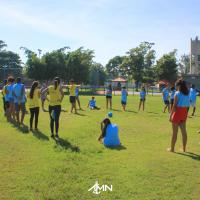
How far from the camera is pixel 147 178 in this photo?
269 inches

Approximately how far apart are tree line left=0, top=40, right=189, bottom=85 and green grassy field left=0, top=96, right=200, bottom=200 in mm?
43658

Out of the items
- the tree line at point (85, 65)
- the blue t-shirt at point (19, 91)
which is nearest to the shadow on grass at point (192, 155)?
the blue t-shirt at point (19, 91)

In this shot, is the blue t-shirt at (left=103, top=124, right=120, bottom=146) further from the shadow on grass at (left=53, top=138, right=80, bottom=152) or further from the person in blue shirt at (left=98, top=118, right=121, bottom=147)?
the shadow on grass at (left=53, top=138, right=80, bottom=152)

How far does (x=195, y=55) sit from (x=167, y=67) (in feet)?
70.4

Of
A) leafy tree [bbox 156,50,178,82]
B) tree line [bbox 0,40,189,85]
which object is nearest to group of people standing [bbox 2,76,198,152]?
tree line [bbox 0,40,189,85]

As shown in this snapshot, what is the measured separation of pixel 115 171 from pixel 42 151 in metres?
2.61

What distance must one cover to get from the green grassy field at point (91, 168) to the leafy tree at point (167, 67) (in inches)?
2312

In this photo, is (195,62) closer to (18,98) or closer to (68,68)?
(68,68)

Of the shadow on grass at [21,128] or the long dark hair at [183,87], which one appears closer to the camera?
the long dark hair at [183,87]

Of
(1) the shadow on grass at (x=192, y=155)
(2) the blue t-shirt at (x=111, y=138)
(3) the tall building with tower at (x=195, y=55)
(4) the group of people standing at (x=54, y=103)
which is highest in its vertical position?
(3) the tall building with tower at (x=195, y=55)

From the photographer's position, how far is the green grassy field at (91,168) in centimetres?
602

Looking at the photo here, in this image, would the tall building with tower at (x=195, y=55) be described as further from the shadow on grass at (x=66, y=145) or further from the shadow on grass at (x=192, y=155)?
the shadow on grass at (x=192, y=155)

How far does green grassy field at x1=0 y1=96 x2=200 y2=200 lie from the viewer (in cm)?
602

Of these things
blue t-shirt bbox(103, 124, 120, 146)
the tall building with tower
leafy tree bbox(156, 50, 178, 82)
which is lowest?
blue t-shirt bbox(103, 124, 120, 146)
